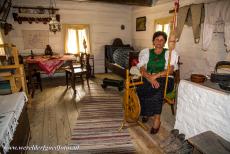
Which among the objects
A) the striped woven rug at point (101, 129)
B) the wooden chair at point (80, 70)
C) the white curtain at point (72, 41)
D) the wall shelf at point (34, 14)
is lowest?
the striped woven rug at point (101, 129)

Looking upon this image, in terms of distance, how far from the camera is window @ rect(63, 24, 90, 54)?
214 inches

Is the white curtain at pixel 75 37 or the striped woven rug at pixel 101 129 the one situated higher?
the white curtain at pixel 75 37

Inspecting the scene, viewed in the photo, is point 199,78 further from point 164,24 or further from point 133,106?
point 164,24

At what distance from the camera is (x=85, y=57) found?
14.4 feet

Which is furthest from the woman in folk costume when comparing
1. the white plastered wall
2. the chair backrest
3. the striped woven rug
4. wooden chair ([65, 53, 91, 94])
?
the chair backrest

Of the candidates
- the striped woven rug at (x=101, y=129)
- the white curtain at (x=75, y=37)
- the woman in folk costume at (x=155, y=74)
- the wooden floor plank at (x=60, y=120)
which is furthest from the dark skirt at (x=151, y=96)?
the white curtain at (x=75, y=37)

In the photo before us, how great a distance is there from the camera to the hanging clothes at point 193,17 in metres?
3.28

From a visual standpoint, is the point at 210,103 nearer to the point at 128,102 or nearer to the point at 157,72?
the point at 157,72

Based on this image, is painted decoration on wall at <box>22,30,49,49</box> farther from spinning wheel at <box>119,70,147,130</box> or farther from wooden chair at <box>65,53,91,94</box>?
spinning wheel at <box>119,70,147,130</box>

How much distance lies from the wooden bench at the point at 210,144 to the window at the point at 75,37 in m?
4.68

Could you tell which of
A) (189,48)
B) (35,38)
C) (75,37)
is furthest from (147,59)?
(35,38)

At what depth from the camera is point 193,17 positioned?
338 centimetres

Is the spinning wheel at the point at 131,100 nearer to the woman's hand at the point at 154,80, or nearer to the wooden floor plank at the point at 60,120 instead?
the woman's hand at the point at 154,80

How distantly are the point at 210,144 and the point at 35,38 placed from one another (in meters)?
5.41
